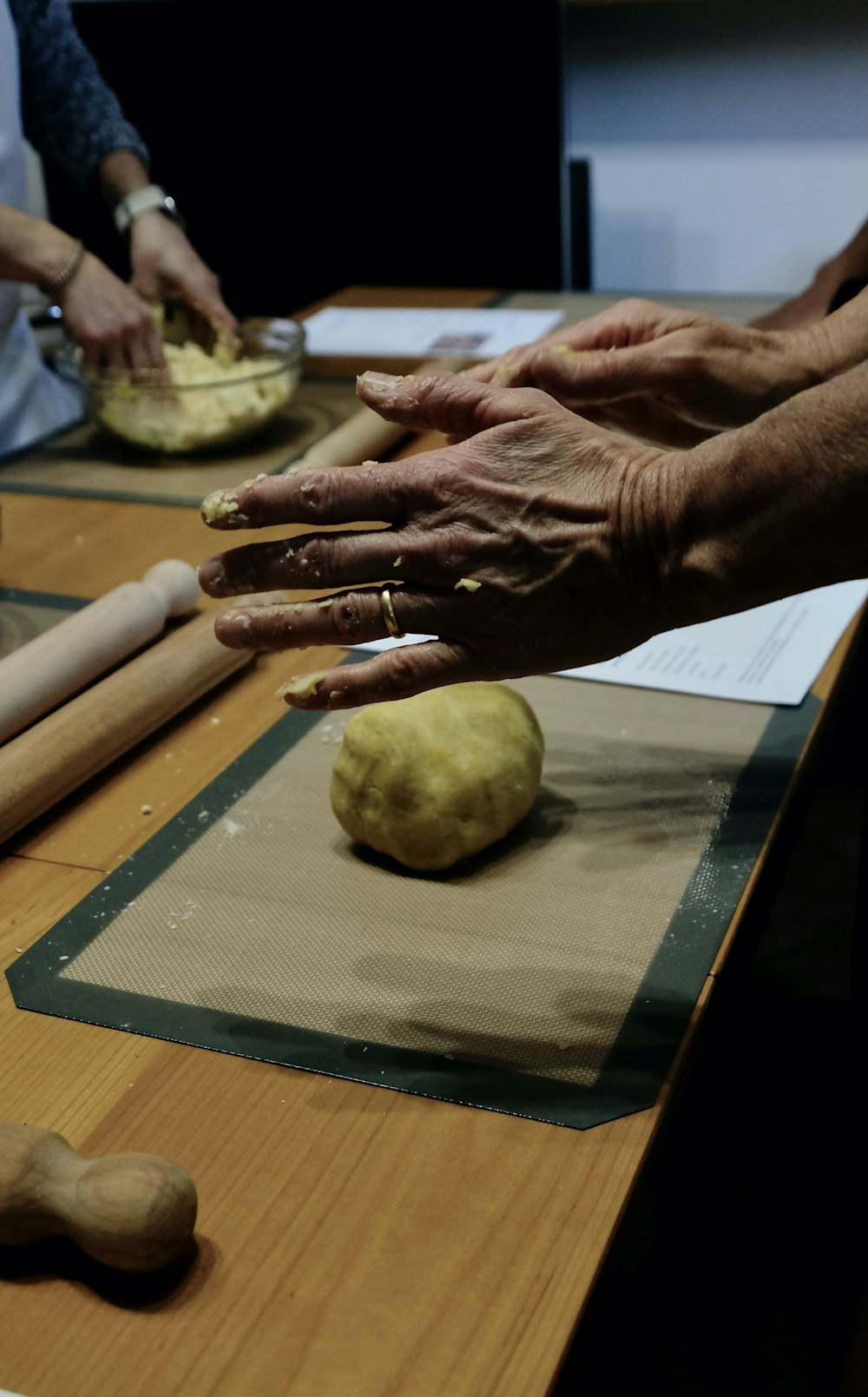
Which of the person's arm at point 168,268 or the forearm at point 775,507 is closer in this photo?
the forearm at point 775,507

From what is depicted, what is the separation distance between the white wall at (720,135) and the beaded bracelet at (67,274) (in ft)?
7.75

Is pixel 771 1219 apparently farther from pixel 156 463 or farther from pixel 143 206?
pixel 143 206

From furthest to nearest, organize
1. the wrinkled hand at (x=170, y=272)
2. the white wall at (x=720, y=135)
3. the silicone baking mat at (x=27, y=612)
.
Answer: the white wall at (x=720, y=135), the wrinkled hand at (x=170, y=272), the silicone baking mat at (x=27, y=612)

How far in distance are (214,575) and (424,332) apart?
1.83m

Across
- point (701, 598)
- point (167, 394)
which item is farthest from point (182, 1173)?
point (167, 394)

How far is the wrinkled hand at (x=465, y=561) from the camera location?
85cm

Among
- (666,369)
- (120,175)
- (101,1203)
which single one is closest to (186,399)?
(120,175)

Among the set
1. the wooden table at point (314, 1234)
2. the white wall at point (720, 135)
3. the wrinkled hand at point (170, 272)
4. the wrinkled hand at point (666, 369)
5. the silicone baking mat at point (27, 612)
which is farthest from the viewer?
the white wall at point (720, 135)

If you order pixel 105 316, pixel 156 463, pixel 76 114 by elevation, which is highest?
pixel 76 114

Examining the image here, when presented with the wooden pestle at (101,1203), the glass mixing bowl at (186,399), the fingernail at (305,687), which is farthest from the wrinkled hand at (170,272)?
the wooden pestle at (101,1203)

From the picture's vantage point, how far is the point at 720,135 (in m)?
3.90

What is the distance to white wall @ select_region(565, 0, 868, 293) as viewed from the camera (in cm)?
366

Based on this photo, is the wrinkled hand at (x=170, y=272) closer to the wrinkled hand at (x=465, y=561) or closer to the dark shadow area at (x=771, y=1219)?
the dark shadow area at (x=771, y=1219)

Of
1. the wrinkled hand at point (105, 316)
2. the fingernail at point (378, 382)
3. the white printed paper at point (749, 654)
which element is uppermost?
the fingernail at point (378, 382)
